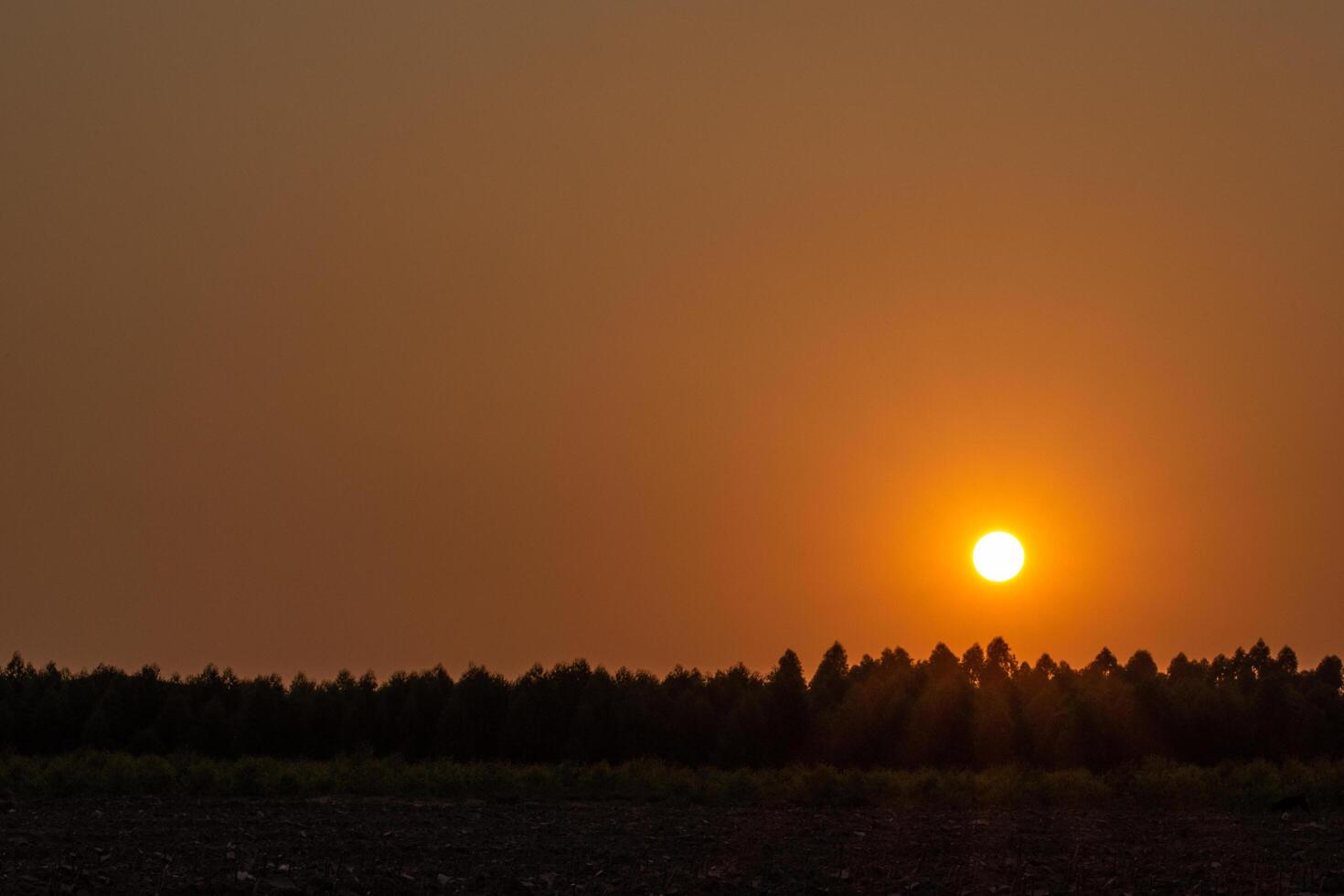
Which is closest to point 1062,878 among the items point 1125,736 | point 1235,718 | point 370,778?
point 370,778

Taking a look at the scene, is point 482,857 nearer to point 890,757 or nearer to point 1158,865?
point 1158,865

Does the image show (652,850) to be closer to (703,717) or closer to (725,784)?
(725,784)

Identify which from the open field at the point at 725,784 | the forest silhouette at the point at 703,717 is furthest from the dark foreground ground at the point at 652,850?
the forest silhouette at the point at 703,717

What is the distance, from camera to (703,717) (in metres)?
78.3

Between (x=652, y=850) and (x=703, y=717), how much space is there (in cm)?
4505

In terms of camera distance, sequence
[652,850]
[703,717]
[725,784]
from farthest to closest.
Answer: [703,717] → [725,784] → [652,850]

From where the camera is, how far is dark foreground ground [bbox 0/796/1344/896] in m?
28.2

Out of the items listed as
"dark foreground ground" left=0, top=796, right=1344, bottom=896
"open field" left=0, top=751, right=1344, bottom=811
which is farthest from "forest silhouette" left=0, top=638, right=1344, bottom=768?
"dark foreground ground" left=0, top=796, right=1344, bottom=896

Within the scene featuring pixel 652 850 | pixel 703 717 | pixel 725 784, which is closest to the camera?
pixel 652 850

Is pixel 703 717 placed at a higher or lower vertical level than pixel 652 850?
higher

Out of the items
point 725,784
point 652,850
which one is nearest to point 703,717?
point 725,784

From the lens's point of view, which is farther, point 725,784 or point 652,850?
point 725,784

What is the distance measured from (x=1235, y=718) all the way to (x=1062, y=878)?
46782 millimetres

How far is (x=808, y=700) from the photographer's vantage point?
3164 inches
